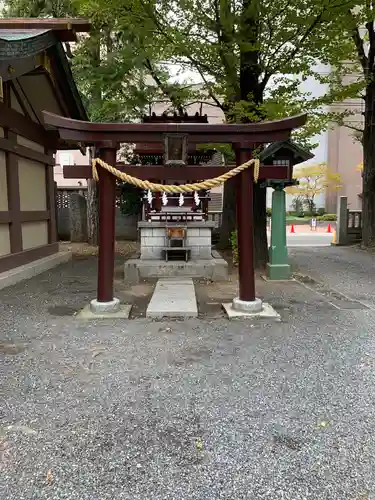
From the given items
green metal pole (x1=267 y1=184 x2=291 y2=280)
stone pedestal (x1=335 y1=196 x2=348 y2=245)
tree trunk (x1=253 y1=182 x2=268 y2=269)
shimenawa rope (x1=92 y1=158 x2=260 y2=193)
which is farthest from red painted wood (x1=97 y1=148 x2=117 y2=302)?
stone pedestal (x1=335 y1=196 x2=348 y2=245)

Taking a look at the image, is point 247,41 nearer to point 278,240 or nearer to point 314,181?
point 278,240

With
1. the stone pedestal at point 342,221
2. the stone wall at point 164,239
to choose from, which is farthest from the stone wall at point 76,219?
the stone pedestal at point 342,221

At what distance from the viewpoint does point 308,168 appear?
28422 millimetres

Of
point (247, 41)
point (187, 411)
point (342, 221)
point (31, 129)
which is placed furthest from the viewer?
point (342, 221)

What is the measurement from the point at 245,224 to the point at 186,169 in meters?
1.08

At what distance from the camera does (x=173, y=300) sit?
5734mm

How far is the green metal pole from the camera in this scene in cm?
768

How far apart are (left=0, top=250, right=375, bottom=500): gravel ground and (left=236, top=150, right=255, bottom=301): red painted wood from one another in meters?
0.60

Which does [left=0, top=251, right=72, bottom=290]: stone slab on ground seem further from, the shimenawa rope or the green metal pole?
the green metal pole

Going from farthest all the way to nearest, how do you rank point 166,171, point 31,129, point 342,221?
point 342,221, point 31,129, point 166,171

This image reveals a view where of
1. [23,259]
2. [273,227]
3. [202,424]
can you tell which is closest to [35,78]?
[23,259]

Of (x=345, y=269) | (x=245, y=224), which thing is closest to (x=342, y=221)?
(x=345, y=269)

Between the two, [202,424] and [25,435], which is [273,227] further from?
[25,435]

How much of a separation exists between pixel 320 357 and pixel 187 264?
4.52 metres
